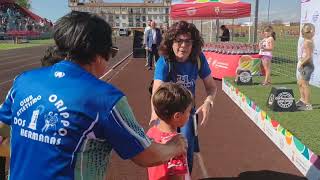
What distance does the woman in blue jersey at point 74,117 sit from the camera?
169 centimetres

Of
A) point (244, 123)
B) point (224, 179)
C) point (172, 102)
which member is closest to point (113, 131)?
point (172, 102)

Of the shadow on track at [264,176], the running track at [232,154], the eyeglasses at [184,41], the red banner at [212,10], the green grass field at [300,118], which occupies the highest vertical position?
the red banner at [212,10]

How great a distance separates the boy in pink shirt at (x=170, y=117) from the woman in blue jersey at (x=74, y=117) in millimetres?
882

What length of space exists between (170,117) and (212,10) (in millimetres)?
17334

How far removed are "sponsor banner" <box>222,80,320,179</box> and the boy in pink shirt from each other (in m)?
2.69

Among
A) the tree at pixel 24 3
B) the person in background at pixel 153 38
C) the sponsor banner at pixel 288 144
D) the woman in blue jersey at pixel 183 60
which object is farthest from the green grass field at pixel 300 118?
the tree at pixel 24 3

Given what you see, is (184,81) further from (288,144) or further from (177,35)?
(288,144)

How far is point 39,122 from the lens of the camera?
173cm

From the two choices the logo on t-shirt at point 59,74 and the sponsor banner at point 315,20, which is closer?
the logo on t-shirt at point 59,74

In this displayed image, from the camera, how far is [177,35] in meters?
3.68

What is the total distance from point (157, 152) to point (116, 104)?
0.31 metres

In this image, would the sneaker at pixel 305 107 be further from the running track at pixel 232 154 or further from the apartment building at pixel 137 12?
the apartment building at pixel 137 12

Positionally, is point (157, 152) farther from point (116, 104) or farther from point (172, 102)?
point (172, 102)

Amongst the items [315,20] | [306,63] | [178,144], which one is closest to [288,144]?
[306,63]
